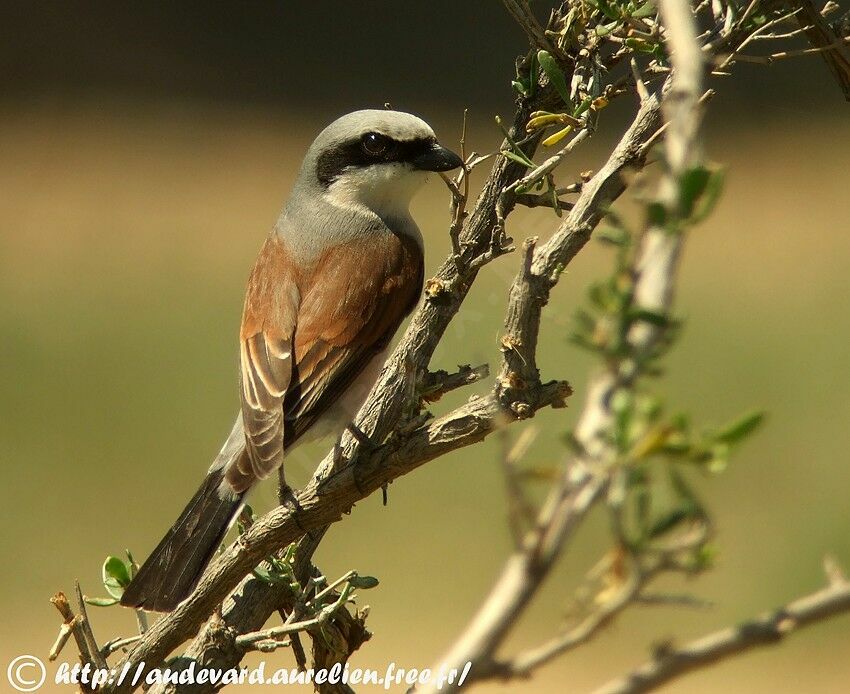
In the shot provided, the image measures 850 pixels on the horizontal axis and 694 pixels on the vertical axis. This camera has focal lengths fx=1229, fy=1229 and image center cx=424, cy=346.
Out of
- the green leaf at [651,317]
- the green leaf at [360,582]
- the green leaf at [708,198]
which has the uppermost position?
the green leaf at [708,198]

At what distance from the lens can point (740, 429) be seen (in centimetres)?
87

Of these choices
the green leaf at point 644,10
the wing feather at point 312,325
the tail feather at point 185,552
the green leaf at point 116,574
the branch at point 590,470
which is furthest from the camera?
the wing feather at point 312,325

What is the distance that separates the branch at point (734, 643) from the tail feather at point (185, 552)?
1338 mm

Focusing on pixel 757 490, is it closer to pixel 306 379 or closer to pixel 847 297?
pixel 847 297

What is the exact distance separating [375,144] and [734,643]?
285 centimetres

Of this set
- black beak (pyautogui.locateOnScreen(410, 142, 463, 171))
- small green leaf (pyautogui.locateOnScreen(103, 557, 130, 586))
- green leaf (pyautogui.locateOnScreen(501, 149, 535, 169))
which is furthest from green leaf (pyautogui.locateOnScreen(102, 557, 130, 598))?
black beak (pyautogui.locateOnScreen(410, 142, 463, 171))

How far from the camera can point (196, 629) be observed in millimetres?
1899

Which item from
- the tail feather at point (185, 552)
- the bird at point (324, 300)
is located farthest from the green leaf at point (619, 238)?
the bird at point (324, 300)

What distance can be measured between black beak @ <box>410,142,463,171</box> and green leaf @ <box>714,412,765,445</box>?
2.61 metres

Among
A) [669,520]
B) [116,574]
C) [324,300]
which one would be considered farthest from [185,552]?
[669,520]

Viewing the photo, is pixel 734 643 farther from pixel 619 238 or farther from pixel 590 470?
pixel 619 238

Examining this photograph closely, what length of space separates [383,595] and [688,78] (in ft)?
21.0

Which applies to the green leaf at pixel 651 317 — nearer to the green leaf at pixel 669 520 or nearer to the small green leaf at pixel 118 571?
the green leaf at pixel 669 520

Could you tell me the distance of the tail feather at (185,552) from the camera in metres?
2.21
